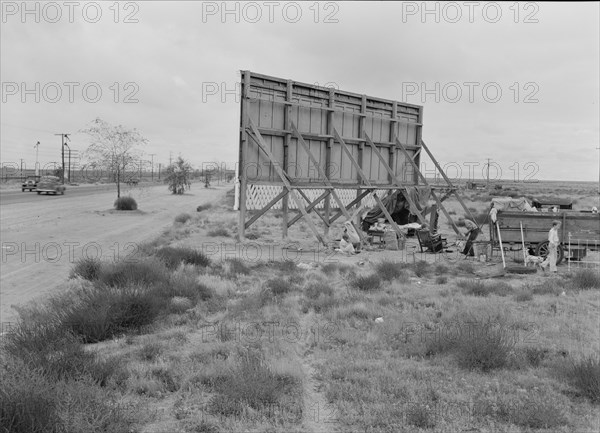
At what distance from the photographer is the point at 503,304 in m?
9.07

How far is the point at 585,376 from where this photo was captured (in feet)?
17.5

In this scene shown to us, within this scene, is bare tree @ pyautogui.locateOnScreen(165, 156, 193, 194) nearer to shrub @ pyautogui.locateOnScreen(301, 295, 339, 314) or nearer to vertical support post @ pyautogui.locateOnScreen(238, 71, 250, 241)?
vertical support post @ pyautogui.locateOnScreen(238, 71, 250, 241)

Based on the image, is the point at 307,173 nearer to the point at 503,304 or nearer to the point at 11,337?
the point at 503,304

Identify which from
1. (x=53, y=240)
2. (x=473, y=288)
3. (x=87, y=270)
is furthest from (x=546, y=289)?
(x=53, y=240)

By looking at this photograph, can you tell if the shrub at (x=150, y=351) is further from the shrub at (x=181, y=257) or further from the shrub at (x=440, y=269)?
the shrub at (x=440, y=269)

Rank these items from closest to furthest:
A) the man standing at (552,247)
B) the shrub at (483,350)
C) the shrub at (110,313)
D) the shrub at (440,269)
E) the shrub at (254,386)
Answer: the shrub at (254,386) → the shrub at (483,350) → the shrub at (110,313) → the shrub at (440,269) → the man standing at (552,247)

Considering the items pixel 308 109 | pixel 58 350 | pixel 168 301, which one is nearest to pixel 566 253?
pixel 308 109

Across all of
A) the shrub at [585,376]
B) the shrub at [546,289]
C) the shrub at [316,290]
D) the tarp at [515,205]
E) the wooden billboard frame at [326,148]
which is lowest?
the shrub at [316,290]

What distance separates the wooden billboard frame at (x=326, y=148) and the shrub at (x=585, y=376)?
31.6 feet

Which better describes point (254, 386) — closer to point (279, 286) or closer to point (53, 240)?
point (279, 286)

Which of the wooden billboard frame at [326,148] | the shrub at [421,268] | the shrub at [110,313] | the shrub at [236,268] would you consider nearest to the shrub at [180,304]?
the shrub at [110,313]

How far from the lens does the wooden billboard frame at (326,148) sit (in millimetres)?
15453

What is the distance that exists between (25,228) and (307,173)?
13.0 metres

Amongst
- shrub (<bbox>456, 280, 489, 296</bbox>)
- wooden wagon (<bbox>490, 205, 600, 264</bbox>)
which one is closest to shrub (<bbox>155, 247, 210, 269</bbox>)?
shrub (<bbox>456, 280, 489, 296</bbox>)
